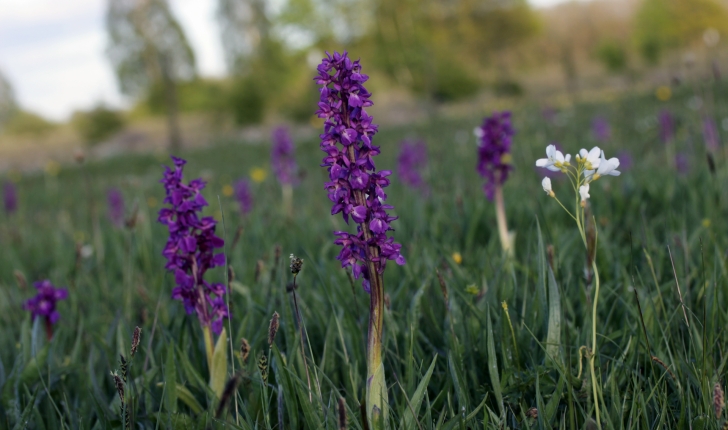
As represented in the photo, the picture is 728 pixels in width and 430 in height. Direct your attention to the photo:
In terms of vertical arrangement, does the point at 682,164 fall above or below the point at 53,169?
below

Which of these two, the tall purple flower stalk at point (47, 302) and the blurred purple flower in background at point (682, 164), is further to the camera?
the blurred purple flower in background at point (682, 164)

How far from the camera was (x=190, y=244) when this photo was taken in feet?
5.39

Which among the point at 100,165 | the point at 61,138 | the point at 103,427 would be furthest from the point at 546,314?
the point at 61,138

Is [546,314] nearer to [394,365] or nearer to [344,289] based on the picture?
[394,365]

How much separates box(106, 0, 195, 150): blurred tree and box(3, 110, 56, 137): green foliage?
3209 centimetres

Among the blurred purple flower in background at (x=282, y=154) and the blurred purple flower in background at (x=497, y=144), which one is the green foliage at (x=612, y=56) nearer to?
the blurred purple flower in background at (x=282, y=154)

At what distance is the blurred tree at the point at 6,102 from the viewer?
70.3 meters

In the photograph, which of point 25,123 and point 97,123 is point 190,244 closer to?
point 97,123

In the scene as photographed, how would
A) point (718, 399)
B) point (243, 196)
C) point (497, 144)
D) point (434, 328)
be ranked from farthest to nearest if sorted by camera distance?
point (243, 196) < point (497, 144) < point (434, 328) < point (718, 399)

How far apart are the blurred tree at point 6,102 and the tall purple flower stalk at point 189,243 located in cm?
8074

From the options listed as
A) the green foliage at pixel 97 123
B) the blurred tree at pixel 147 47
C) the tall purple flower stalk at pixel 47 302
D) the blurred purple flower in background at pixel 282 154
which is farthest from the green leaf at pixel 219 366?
the green foliage at pixel 97 123

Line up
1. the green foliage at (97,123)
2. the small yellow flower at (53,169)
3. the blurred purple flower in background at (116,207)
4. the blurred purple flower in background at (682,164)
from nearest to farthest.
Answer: the blurred purple flower in background at (682,164) < the blurred purple flower in background at (116,207) < the small yellow flower at (53,169) < the green foliage at (97,123)

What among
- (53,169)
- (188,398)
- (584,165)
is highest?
(53,169)

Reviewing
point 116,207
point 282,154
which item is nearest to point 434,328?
point 282,154
